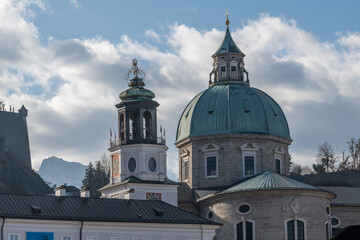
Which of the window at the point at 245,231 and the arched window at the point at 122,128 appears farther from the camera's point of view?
the arched window at the point at 122,128

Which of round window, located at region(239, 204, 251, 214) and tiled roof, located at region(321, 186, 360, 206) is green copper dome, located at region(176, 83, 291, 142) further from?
round window, located at region(239, 204, 251, 214)

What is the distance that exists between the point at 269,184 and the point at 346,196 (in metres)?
13.0

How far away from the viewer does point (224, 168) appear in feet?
290

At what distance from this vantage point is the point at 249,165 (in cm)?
8875

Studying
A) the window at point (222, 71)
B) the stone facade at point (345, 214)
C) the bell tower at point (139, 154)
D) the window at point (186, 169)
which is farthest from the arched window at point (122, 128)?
the stone facade at point (345, 214)

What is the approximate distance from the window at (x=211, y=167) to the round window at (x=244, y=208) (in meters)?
7.50

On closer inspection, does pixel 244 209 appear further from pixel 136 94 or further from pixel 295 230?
pixel 136 94

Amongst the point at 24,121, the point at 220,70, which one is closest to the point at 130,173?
the point at 220,70

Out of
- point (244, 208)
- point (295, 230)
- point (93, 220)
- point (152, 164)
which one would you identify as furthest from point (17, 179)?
point (93, 220)

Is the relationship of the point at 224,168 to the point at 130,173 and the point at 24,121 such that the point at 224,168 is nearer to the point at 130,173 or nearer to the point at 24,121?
the point at 130,173

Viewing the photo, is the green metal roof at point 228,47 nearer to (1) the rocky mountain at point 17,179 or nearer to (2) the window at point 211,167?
(2) the window at point 211,167

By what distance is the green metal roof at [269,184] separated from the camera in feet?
266

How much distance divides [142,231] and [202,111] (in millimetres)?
24834

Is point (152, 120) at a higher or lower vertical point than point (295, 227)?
higher
